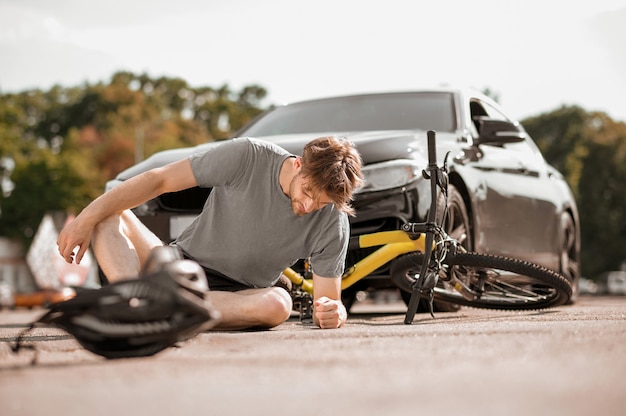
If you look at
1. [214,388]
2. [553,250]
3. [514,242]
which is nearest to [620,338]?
[214,388]

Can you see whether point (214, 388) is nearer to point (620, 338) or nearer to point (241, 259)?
point (620, 338)

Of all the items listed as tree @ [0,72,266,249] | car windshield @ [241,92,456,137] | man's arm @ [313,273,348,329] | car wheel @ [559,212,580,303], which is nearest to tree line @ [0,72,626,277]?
tree @ [0,72,266,249]

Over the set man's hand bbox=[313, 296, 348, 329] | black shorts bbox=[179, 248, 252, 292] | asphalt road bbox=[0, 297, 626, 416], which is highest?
asphalt road bbox=[0, 297, 626, 416]

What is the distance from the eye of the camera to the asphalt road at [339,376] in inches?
106

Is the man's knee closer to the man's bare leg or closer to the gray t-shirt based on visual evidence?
the man's bare leg

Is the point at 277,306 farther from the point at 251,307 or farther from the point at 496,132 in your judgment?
the point at 496,132

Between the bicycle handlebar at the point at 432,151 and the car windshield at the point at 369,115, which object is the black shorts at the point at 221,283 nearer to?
the bicycle handlebar at the point at 432,151

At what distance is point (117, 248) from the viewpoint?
197 inches

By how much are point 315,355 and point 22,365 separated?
3.21ft

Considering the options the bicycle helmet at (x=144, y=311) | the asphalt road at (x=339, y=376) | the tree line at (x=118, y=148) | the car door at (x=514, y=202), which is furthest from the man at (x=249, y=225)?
the tree line at (x=118, y=148)

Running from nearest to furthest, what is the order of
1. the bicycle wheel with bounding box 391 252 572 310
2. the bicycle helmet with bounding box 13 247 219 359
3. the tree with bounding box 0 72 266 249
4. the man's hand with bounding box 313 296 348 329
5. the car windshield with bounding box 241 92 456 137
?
the bicycle helmet with bounding box 13 247 219 359 < the man's hand with bounding box 313 296 348 329 < the bicycle wheel with bounding box 391 252 572 310 < the car windshield with bounding box 241 92 456 137 < the tree with bounding box 0 72 266 249

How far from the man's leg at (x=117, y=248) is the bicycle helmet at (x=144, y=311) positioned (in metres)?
1.02

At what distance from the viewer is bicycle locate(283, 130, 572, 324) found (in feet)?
20.8

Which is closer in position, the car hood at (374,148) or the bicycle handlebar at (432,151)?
the bicycle handlebar at (432,151)
